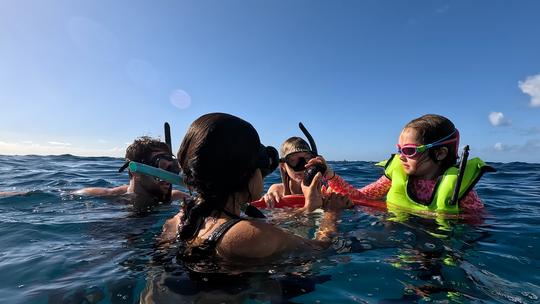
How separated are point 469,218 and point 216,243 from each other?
156 inches

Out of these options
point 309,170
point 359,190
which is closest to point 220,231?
point 309,170

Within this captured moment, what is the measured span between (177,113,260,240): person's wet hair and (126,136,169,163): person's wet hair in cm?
363

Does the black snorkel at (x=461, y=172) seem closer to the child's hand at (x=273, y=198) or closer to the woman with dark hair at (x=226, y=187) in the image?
the child's hand at (x=273, y=198)

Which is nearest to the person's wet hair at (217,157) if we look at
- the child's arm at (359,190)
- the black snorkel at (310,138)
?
the black snorkel at (310,138)

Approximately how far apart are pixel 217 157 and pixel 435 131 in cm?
350

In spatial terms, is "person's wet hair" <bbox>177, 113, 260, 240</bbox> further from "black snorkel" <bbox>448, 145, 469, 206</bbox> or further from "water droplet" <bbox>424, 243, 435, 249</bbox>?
"black snorkel" <bbox>448, 145, 469, 206</bbox>

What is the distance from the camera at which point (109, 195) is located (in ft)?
25.1

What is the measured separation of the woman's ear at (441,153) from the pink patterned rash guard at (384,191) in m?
0.38

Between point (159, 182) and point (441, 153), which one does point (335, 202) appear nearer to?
point (441, 153)

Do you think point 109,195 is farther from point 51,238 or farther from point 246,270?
point 246,270

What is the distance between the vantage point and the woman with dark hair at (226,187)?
282cm

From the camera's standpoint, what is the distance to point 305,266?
10.5 ft

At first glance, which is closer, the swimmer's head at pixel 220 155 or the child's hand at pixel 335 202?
the swimmer's head at pixel 220 155

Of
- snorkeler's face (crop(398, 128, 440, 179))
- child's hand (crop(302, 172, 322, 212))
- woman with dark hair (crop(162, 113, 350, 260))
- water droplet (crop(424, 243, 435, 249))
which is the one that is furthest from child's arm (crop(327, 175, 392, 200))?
woman with dark hair (crop(162, 113, 350, 260))
